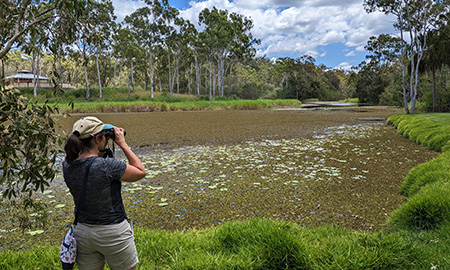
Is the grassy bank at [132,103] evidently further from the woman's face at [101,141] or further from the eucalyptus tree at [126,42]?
the woman's face at [101,141]

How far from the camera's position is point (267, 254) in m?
2.54

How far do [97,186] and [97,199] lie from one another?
0.09m

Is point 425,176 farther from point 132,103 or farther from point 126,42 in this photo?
point 126,42

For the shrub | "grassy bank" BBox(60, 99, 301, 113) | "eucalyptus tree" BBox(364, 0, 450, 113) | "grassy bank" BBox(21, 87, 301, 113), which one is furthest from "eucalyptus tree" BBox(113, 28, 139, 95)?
the shrub

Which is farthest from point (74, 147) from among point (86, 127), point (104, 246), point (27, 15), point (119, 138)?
point (27, 15)

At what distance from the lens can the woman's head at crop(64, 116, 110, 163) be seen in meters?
1.73

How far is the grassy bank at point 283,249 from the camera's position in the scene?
241 cm

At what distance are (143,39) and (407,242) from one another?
1688 inches

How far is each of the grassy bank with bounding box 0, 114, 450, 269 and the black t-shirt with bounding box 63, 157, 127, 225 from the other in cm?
95

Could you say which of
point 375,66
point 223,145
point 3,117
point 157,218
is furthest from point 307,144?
point 375,66

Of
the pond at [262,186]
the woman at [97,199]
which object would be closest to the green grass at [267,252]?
the pond at [262,186]

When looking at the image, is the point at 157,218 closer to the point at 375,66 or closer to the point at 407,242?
the point at 407,242

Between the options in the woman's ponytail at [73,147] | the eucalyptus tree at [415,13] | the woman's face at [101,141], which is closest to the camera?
the woman's ponytail at [73,147]

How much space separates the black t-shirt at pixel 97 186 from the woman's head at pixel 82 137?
6cm
